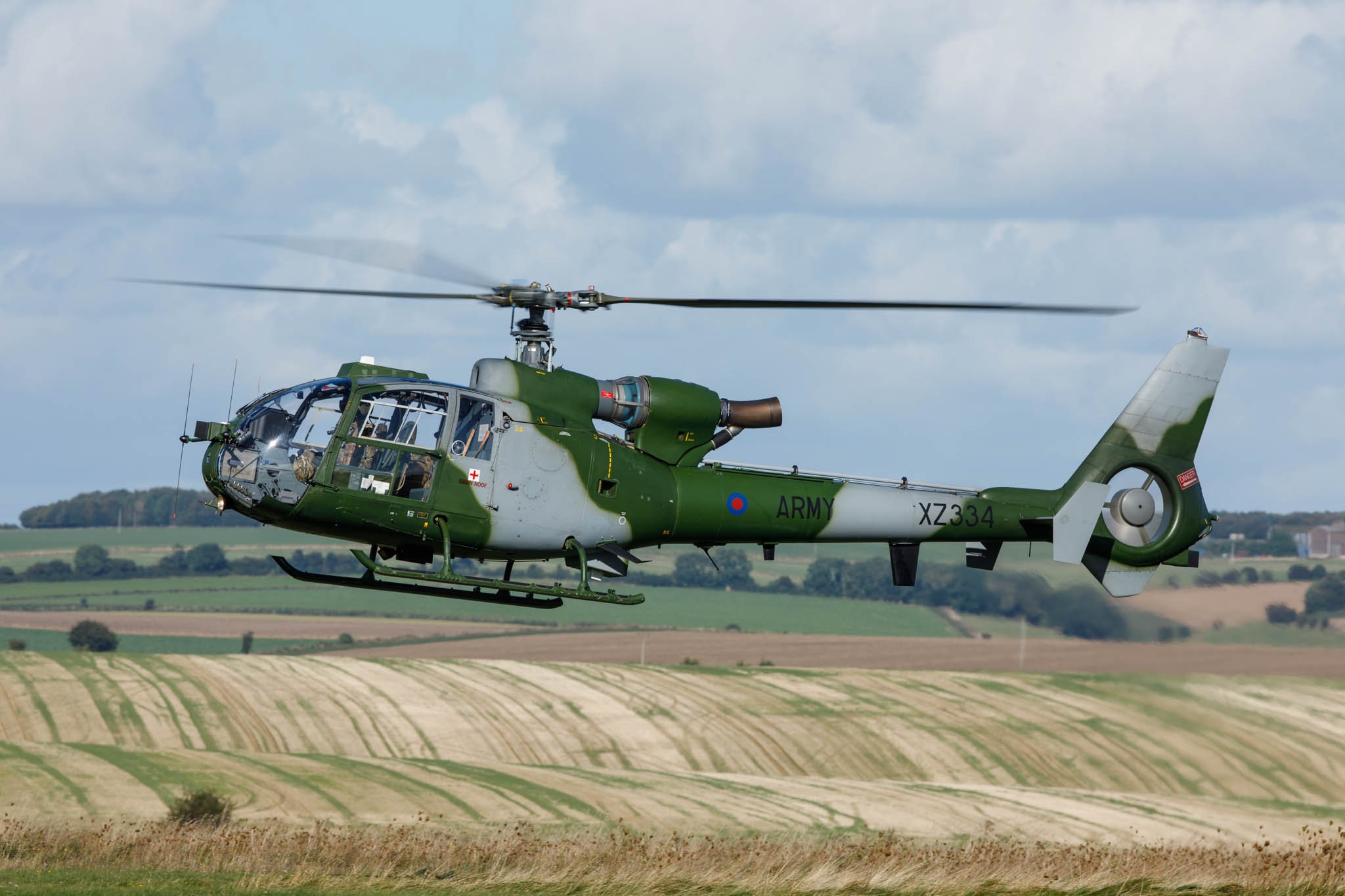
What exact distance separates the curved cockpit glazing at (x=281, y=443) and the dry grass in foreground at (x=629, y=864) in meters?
7.59

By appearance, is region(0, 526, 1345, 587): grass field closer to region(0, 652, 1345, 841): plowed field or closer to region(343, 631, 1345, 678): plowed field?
region(343, 631, 1345, 678): plowed field

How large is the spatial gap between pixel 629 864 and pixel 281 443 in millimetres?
10540

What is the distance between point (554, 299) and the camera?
1920 centimetres

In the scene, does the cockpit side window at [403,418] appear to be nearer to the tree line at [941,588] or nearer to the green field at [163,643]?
the tree line at [941,588]

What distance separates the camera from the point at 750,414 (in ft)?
67.6

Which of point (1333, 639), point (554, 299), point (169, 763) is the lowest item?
point (169, 763)

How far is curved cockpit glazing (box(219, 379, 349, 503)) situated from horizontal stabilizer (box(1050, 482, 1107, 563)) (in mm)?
10955

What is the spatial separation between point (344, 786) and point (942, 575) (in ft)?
212

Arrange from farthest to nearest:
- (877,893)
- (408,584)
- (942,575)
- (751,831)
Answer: (942,575) < (751,831) < (877,893) < (408,584)

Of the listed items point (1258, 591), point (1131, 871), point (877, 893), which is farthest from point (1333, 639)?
point (877, 893)

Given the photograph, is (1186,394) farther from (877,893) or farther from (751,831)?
(751,831)

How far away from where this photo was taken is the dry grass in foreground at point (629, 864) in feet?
73.5

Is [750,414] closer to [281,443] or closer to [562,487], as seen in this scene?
[562,487]

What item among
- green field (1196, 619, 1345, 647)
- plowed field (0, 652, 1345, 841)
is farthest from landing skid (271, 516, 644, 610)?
green field (1196, 619, 1345, 647)
